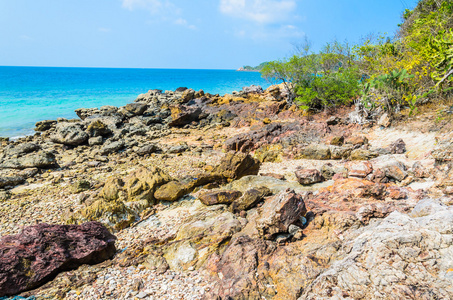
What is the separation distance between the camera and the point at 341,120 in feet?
61.9

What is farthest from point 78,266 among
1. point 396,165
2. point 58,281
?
point 396,165

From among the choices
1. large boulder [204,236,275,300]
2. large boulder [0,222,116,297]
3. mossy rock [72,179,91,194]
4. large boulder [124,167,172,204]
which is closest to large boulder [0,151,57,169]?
mossy rock [72,179,91,194]

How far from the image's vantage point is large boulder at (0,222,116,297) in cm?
490

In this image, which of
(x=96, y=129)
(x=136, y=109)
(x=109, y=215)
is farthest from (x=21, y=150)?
(x=109, y=215)

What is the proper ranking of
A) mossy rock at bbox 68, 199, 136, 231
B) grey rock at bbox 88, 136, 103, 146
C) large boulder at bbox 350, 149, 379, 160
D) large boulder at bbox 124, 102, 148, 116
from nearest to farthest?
mossy rock at bbox 68, 199, 136, 231 < large boulder at bbox 350, 149, 379, 160 < grey rock at bbox 88, 136, 103, 146 < large boulder at bbox 124, 102, 148, 116

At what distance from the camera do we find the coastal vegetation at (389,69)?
12587 mm

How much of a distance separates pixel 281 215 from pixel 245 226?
3.69ft

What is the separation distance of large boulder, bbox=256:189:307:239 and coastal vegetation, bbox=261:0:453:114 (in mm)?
7348

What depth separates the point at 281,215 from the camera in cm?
577

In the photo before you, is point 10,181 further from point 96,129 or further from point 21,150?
point 96,129

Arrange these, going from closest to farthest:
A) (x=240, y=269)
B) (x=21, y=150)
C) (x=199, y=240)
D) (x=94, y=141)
A: (x=240, y=269), (x=199, y=240), (x=21, y=150), (x=94, y=141)

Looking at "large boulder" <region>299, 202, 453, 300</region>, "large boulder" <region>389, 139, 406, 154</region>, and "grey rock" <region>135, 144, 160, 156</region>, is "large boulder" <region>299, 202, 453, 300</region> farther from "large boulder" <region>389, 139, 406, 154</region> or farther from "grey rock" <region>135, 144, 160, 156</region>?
"grey rock" <region>135, 144, 160, 156</region>

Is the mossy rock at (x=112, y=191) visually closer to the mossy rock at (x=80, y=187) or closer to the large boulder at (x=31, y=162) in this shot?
the mossy rock at (x=80, y=187)

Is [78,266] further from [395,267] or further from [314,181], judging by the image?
[314,181]
